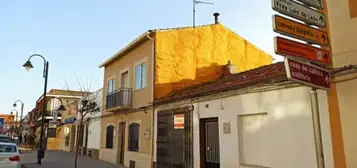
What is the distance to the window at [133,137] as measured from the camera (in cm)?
1603

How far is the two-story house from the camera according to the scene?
14988mm

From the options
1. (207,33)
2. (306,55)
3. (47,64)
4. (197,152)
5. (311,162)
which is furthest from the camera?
(47,64)

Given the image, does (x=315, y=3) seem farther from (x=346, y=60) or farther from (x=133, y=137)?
(x=133, y=137)

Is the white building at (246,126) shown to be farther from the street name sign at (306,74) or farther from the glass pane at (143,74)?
the glass pane at (143,74)

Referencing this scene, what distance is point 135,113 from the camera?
16.4 m

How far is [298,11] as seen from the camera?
5215 mm

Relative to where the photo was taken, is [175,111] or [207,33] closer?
[175,111]

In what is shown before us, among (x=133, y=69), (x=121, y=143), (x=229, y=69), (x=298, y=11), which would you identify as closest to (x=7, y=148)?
(x=121, y=143)

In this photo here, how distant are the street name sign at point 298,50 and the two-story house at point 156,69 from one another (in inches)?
385

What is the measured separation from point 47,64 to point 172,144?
10210 mm

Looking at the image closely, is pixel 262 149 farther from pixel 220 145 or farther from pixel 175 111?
pixel 175 111

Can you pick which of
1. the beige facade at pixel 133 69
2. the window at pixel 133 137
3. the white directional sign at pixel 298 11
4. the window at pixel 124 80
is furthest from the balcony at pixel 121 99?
the white directional sign at pixel 298 11

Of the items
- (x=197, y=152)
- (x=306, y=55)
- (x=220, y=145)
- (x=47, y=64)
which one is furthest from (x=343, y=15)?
(x=47, y=64)

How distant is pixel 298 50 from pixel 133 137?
41.4ft
